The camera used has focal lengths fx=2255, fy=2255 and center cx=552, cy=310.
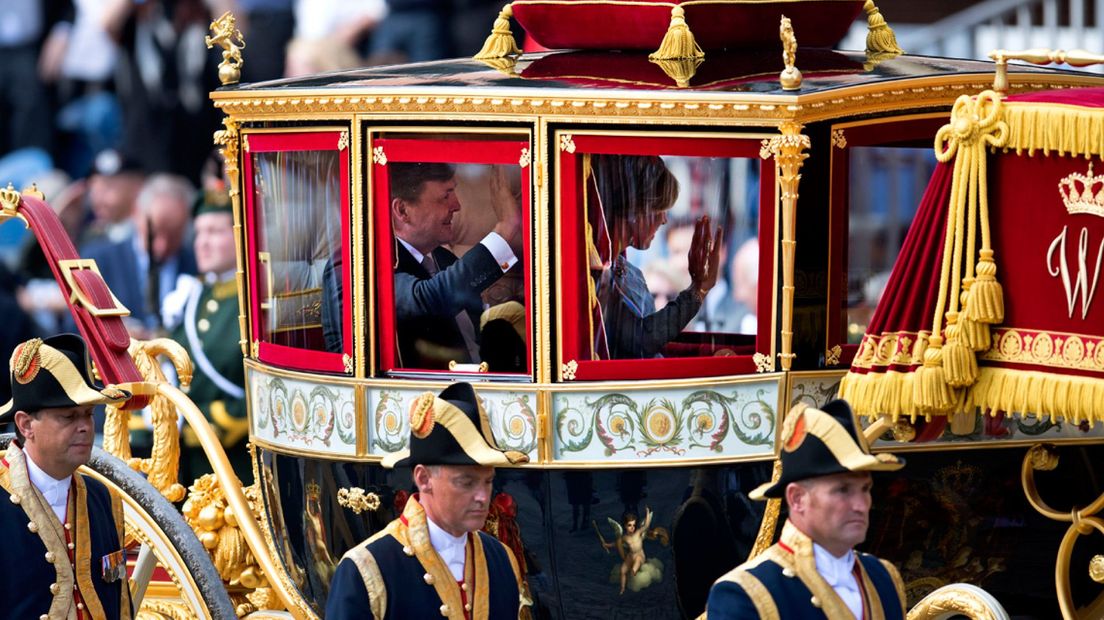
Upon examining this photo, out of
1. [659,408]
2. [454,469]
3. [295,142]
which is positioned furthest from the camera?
[295,142]

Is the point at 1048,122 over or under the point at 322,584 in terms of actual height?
over

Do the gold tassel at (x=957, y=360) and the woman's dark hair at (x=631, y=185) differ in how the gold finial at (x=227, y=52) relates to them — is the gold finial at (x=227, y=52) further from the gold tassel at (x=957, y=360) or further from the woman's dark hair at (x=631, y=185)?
the gold tassel at (x=957, y=360)

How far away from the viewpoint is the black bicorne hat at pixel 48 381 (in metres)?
6.92

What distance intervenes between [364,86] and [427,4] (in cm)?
815

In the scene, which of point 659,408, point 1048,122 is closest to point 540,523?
point 659,408

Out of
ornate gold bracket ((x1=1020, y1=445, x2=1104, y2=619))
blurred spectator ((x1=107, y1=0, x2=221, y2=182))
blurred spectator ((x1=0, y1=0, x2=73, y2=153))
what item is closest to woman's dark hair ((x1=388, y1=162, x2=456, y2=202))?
ornate gold bracket ((x1=1020, y1=445, x2=1104, y2=619))

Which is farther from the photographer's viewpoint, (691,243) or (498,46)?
(498,46)

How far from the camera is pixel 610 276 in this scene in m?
7.56

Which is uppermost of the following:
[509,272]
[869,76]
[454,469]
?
[869,76]

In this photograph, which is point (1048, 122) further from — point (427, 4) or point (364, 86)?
point (427, 4)

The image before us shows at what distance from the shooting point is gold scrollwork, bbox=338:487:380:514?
309 inches

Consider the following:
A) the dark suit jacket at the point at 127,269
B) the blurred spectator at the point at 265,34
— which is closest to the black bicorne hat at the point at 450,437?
the dark suit jacket at the point at 127,269

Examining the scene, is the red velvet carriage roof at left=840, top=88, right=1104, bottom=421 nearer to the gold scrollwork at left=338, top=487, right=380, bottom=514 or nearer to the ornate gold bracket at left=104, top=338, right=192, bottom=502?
the gold scrollwork at left=338, top=487, right=380, bottom=514

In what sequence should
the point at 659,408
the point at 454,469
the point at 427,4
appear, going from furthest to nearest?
the point at 427,4
the point at 659,408
the point at 454,469
